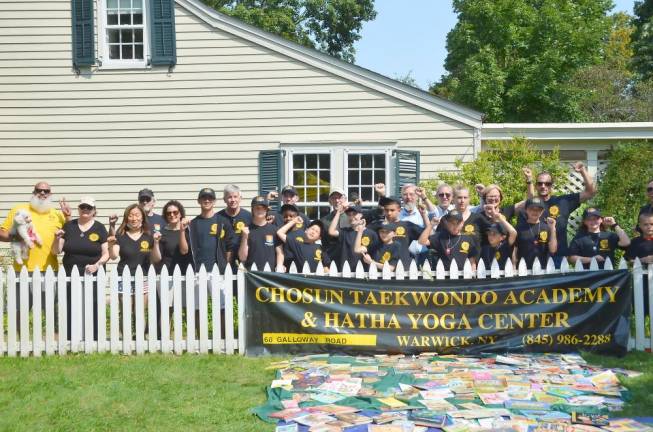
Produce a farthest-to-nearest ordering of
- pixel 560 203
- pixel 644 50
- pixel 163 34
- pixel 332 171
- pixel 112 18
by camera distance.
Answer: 1. pixel 644 50
2. pixel 112 18
3. pixel 163 34
4. pixel 332 171
5. pixel 560 203

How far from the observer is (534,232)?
27.7 feet

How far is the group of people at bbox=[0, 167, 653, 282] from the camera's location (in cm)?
838

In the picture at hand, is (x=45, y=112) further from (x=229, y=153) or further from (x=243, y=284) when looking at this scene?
(x=243, y=284)

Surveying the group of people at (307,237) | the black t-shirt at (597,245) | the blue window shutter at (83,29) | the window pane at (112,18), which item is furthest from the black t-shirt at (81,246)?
the window pane at (112,18)

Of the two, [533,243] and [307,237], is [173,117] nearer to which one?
[307,237]

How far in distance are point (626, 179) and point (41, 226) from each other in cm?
1000

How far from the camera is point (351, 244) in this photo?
28.4 ft

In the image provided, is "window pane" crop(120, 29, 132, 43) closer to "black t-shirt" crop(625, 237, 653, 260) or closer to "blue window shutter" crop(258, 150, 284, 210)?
"blue window shutter" crop(258, 150, 284, 210)

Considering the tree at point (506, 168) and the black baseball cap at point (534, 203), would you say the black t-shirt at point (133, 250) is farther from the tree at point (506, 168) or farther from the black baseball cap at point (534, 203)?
the tree at point (506, 168)

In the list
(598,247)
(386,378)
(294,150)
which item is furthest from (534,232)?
(294,150)

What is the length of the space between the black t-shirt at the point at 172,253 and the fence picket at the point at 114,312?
60 centimetres

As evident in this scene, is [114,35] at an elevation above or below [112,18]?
below

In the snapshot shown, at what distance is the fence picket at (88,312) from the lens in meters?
8.21

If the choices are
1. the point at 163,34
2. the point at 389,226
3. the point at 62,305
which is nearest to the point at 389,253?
the point at 389,226
